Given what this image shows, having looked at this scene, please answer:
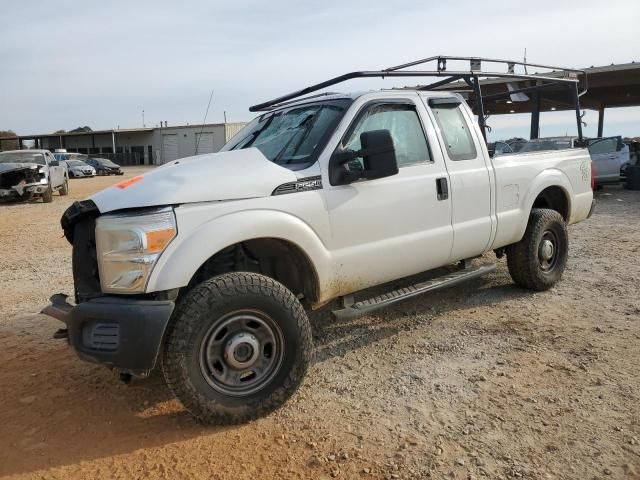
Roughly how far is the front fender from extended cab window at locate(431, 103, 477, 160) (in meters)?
1.71

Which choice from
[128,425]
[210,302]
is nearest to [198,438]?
[128,425]

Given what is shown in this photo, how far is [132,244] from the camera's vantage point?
9.78ft

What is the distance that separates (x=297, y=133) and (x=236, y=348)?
1.74m

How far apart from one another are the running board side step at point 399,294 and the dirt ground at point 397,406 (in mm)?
432

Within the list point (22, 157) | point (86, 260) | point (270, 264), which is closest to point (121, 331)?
point (86, 260)

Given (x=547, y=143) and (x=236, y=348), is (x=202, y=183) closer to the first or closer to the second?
(x=236, y=348)

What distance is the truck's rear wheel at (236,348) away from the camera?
3.04m

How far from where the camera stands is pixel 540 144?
13.1m

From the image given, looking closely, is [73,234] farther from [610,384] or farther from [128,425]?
[610,384]

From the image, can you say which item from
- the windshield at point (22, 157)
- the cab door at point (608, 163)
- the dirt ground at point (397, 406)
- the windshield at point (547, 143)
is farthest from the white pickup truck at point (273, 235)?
the windshield at point (22, 157)

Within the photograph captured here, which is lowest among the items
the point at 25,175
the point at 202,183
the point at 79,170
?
the point at 202,183

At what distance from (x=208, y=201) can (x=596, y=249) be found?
659 cm

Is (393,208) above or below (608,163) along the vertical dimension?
below

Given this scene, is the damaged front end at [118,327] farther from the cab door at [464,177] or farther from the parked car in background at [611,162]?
the parked car in background at [611,162]
